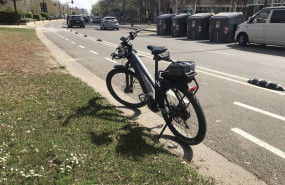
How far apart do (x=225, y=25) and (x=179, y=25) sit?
17.5 ft

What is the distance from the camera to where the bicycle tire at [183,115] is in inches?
121

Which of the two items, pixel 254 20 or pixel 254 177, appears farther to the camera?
pixel 254 20

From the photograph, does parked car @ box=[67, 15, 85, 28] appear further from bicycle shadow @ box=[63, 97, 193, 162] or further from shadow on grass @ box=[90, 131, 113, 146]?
shadow on grass @ box=[90, 131, 113, 146]

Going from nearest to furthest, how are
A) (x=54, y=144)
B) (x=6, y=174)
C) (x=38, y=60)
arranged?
(x=6, y=174), (x=54, y=144), (x=38, y=60)

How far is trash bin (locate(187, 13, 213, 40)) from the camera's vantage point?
18.1m

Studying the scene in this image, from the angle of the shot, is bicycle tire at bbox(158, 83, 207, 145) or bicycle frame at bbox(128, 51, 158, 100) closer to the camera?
bicycle tire at bbox(158, 83, 207, 145)

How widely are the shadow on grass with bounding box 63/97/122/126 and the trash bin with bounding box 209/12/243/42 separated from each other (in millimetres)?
13500

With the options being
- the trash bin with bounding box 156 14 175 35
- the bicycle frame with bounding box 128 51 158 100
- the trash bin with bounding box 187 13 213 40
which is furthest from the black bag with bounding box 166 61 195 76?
the trash bin with bounding box 156 14 175 35

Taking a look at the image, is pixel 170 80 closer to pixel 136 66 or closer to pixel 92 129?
pixel 136 66

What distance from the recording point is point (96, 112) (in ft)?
14.0

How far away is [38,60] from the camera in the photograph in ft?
29.5

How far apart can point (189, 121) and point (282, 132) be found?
154 cm

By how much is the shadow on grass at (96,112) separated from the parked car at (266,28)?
11120 millimetres

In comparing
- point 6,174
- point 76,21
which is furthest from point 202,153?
point 76,21
